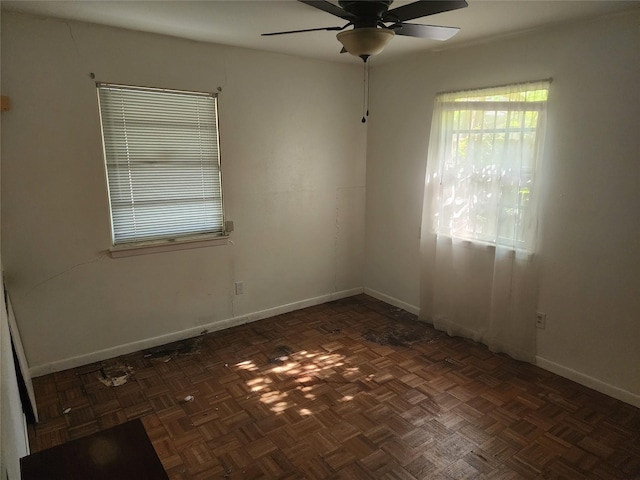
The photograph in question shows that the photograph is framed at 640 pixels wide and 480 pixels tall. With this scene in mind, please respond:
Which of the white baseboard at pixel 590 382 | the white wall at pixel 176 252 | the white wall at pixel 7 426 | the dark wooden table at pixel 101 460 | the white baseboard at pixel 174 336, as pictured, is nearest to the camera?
the white wall at pixel 7 426

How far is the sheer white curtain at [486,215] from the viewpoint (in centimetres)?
277

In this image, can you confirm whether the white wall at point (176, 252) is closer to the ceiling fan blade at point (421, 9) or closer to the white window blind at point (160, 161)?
the white window blind at point (160, 161)

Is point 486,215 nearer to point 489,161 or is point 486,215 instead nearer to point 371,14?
point 489,161

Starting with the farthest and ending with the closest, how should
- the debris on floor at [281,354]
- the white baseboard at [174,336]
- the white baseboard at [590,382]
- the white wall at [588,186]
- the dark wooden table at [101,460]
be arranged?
the debris on floor at [281,354], the white baseboard at [174,336], the white baseboard at [590,382], the white wall at [588,186], the dark wooden table at [101,460]

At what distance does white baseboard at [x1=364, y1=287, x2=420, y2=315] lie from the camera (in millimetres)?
3849

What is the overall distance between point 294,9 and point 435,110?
4.89ft

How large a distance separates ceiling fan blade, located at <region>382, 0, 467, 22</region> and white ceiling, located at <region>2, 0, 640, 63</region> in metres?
0.35

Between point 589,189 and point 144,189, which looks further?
point 144,189

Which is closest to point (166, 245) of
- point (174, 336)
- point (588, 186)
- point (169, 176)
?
point (169, 176)

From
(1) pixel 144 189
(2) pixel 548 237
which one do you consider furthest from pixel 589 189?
(1) pixel 144 189

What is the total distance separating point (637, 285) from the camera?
2379 millimetres

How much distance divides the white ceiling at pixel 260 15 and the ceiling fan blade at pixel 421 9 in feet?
1.14

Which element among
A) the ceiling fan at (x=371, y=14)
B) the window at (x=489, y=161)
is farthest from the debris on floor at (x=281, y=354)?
the ceiling fan at (x=371, y=14)

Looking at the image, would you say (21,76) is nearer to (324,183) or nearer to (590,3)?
(324,183)
